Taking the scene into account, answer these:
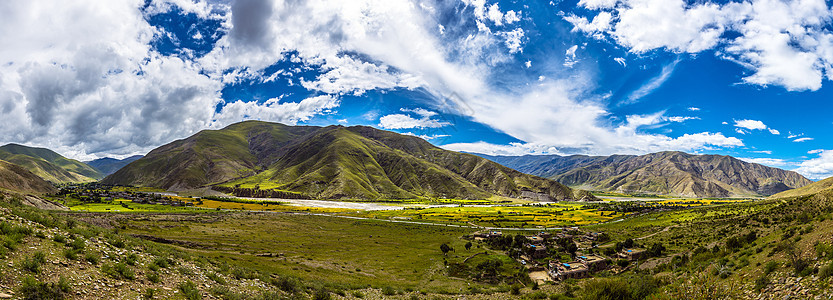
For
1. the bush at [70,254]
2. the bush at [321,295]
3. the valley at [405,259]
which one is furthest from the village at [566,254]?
the bush at [70,254]

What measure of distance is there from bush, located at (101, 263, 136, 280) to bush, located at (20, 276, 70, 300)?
2495 millimetres

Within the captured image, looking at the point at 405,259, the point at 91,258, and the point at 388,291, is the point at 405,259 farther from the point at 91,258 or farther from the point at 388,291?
the point at 91,258

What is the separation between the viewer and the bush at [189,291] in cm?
1608

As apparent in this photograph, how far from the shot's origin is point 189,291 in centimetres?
1638

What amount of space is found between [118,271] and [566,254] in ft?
217

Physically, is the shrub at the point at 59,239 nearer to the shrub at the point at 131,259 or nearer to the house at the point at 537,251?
the shrub at the point at 131,259

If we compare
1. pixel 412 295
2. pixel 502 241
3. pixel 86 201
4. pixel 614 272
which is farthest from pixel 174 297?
pixel 86 201

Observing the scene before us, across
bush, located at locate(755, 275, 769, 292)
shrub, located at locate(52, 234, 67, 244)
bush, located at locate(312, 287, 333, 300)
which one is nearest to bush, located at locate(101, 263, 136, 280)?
shrub, located at locate(52, 234, 67, 244)

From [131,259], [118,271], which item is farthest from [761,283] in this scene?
[131,259]

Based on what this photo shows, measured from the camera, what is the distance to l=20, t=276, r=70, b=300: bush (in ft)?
36.6

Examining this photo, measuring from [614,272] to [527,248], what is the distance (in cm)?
1987

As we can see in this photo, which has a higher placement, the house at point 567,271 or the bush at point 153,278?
the bush at point 153,278

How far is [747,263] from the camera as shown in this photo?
21.5 metres

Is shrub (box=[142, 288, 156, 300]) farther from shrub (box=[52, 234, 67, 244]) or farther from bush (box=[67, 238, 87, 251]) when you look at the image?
shrub (box=[52, 234, 67, 244])
